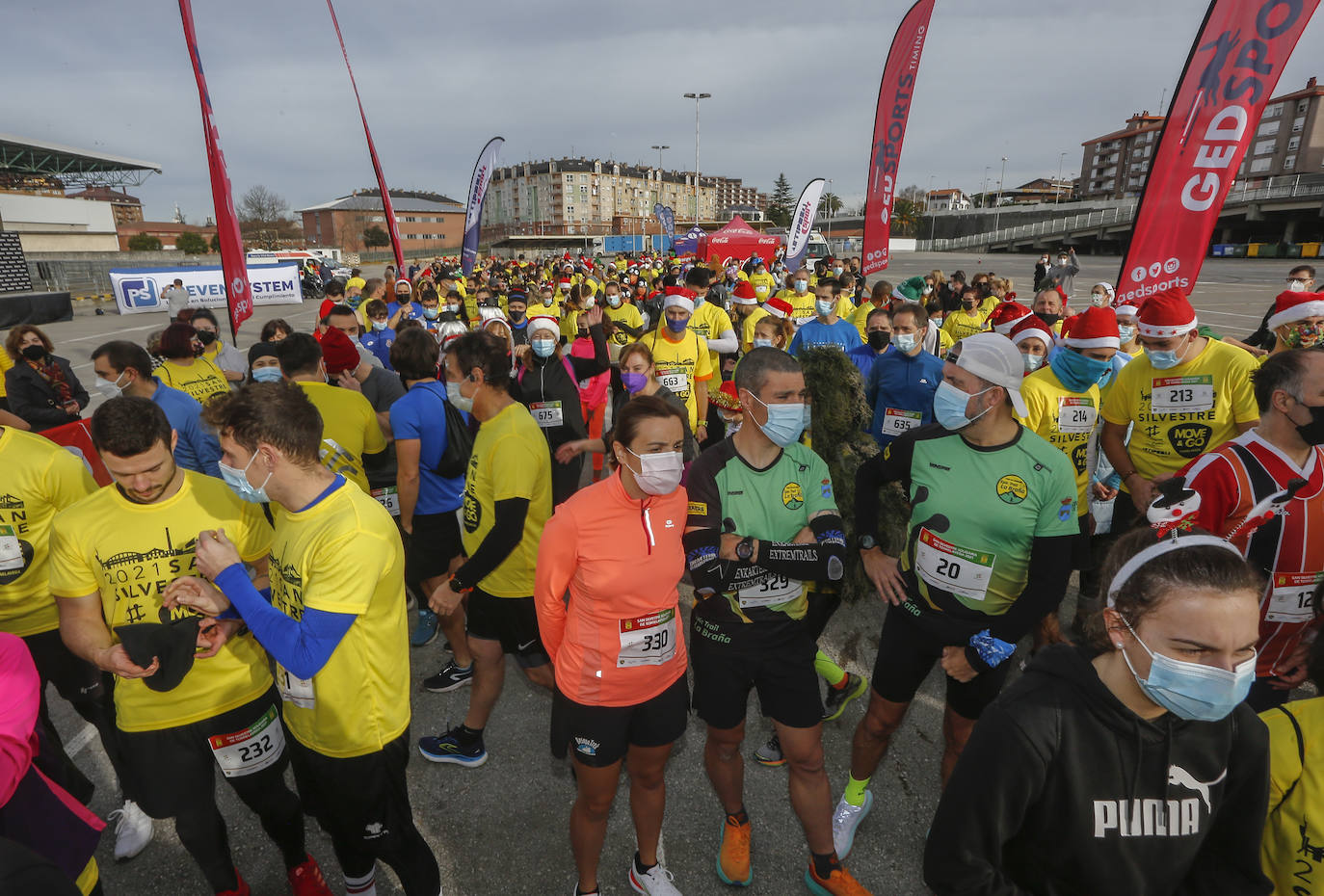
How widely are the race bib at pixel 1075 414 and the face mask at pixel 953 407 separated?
1.77m

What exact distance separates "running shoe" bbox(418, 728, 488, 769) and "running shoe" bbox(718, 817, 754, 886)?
146 centimetres

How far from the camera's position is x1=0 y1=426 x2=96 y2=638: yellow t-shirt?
276 cm

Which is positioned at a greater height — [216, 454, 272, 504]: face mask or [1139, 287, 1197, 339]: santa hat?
[1139, 287, 1197, 339]: santa hat

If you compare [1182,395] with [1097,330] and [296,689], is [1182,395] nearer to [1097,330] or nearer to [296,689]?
[1097,330]

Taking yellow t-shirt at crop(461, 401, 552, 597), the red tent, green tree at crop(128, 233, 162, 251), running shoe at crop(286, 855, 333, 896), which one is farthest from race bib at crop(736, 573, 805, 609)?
green tree at crop(128, 233, 162, 251)

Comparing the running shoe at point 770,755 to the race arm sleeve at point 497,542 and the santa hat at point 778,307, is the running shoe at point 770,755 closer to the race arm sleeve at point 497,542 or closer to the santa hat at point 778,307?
the race arm sleeve at point 497,542

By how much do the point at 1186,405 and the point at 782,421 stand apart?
2.75 metres

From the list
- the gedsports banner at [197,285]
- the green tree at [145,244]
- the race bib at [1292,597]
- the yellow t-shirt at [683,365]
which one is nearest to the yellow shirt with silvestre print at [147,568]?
the race bib at [1292,597]

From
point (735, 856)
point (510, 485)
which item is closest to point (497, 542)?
point (510, 485)

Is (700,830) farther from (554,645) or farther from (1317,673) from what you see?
(1317,673)

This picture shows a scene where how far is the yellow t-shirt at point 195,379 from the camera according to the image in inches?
204

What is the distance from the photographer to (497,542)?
286cm

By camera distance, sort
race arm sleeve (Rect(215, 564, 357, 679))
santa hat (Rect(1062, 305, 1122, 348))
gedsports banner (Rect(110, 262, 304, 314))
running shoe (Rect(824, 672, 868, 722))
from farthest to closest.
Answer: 1. gedsports banner (Rect(110, 262, 304, 314))
2. running shoe (Rect(824, 672, 868, 722))
3. santa hat (Rect(1062, 305, 1122, 348))
4. race arm sleeve (Rect(215, 564, 357, 679))

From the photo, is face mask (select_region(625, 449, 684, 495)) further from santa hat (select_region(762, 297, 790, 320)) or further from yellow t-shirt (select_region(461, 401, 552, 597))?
santa hat (select_region(762, 297, 790, 320))
